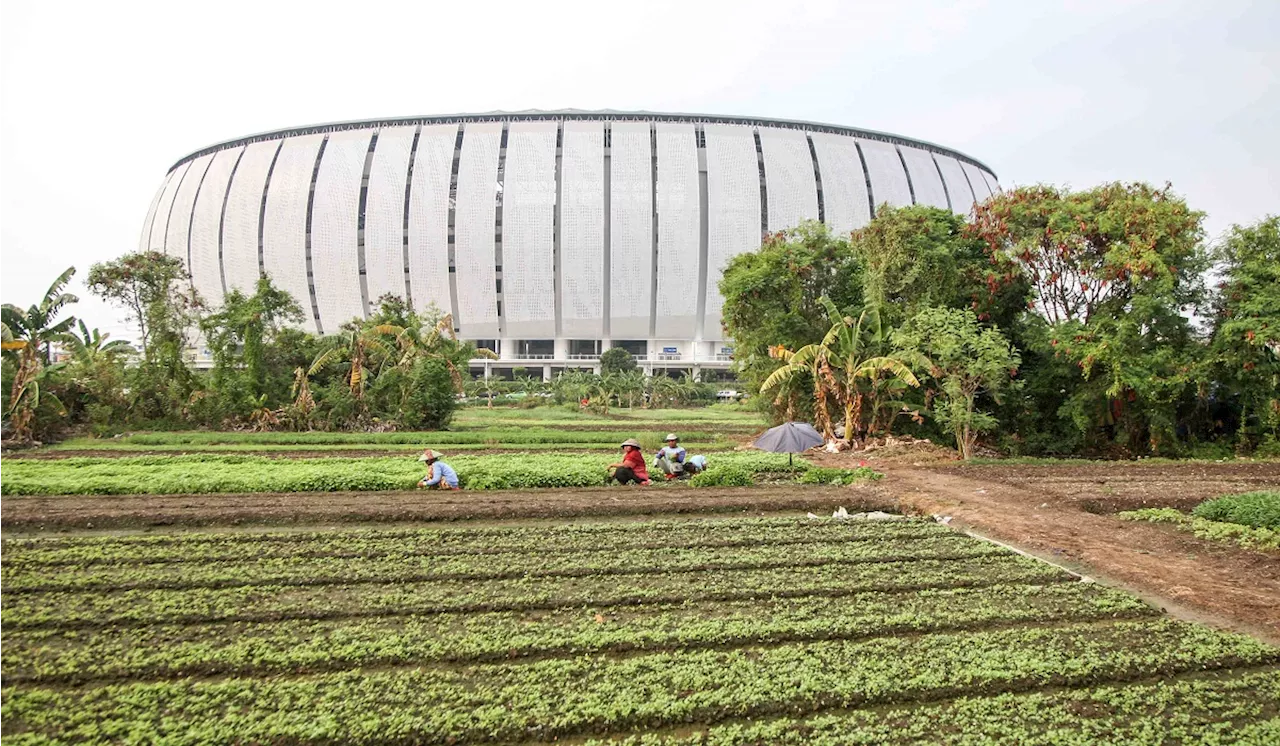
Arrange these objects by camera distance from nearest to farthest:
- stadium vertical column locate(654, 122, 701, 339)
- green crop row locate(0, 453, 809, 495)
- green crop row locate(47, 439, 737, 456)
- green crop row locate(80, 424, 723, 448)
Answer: green crop row locate(0, 453, 809, 495) < green crop row locate(47, 439, 737, 456) < green crop row locate(80, 424, 723, 448) < stadium vertical column locate(654, 122, 701, 339)

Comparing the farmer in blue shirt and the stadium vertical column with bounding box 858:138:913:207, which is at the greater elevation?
the stadium vertical column with bounding box 858:138:913:207

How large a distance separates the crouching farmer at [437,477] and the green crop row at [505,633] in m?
5.96

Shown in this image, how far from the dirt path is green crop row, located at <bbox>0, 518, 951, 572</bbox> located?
1.19m

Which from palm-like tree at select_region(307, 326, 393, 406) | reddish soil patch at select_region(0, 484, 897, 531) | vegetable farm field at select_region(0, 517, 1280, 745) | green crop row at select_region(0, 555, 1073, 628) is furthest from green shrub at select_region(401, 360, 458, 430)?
green crop row at select_region(0, 555, 1073, 628)

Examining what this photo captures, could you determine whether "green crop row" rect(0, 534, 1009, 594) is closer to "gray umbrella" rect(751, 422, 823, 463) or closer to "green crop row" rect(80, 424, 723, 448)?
"gray umbrella" rect(751, 422, 823, 463)

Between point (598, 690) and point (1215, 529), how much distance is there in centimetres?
833

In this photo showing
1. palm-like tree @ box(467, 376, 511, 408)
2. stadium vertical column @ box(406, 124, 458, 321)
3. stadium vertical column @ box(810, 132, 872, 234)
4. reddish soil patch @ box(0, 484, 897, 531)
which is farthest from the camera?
stadium vertical column @ box(810, 132, 872, 234)

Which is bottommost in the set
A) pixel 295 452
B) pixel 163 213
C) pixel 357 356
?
pixel 295 452

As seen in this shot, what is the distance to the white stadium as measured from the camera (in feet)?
187

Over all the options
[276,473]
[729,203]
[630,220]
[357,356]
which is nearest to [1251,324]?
[276,473]

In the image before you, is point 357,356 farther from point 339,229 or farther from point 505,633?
point 339,229

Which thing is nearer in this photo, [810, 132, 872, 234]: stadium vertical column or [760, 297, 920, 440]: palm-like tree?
[760, 297, 920, 440]: palm-like tree

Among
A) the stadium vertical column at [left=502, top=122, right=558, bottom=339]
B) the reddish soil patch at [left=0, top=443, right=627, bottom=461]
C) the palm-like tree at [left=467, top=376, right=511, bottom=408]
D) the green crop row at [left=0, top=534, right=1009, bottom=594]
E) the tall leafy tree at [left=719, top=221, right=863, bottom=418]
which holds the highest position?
the stadium vertical column at [left=502, top=122, right=558, bottom=339]

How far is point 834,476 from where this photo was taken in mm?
13188
